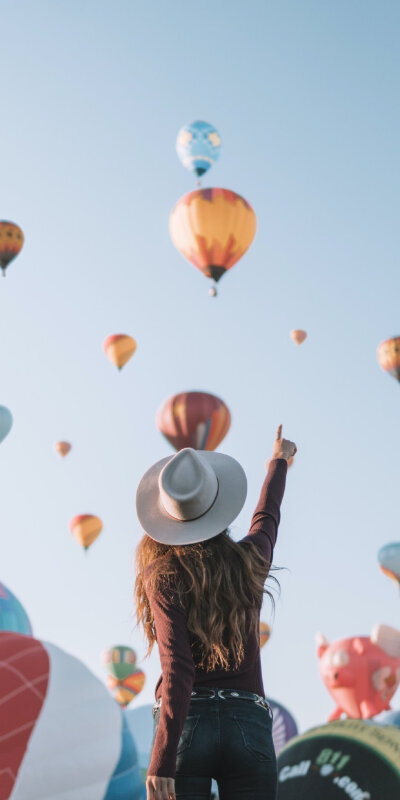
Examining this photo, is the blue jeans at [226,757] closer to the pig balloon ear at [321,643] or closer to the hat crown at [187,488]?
the hat crown at [187,488]

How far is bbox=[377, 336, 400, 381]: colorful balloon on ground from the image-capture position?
24453mm

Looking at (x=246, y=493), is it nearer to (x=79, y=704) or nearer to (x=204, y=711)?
(x=204, y=711)

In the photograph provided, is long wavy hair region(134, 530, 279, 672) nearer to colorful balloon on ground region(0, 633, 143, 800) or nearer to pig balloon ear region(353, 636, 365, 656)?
colorful balloon on ground region(0, 633, 143, 800)

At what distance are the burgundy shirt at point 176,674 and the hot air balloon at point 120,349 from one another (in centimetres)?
2402

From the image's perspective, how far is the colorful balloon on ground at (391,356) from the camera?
24.5 m

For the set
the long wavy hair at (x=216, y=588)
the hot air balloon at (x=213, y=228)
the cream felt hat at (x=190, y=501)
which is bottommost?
the long wavy hair at (x=216, y=588)

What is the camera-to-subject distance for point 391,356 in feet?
→ 80.5

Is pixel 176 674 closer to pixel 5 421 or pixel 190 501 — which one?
pixel 190 501

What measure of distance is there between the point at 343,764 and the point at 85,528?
23.6m

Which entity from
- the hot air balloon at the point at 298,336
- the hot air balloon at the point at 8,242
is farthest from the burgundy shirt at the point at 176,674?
the hot air balloon at the point at 298,336

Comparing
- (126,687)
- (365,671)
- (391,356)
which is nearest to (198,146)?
(391,356)

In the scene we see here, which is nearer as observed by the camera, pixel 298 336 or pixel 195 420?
pixel 195 420

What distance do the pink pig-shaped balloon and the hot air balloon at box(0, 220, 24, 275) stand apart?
12788 mm

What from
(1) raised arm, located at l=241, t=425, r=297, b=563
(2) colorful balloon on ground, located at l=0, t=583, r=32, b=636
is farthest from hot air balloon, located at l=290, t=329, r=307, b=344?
(1) raised arm, located at l=241, t=425, r=297, b=563
